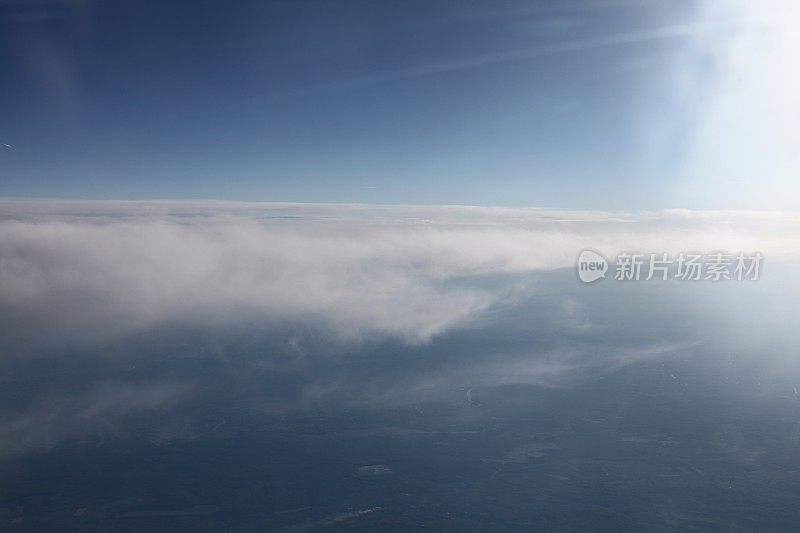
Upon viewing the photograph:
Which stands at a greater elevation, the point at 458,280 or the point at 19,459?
the point at 458,280

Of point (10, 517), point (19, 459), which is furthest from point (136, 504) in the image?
point (19, 459)

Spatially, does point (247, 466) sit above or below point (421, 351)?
below

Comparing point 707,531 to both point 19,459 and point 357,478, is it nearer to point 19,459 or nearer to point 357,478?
point 357,478

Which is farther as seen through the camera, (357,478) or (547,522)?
(357,478)

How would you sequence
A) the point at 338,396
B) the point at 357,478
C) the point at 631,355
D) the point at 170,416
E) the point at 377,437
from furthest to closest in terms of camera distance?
the point at 631,355, the point at 338,396, the point at 170,416, the point at 377,437, the point at 357,478

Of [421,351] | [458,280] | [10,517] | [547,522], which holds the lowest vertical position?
[10,517]

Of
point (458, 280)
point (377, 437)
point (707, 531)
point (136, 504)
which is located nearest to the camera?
point (707, 531)

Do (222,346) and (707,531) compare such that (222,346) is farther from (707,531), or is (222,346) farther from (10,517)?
(707,531)

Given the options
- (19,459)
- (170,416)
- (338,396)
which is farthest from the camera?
(338,396)

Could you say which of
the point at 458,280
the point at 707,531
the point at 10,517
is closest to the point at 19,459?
the point at 10,517

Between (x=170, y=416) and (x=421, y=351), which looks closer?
(x=170, y=416)
